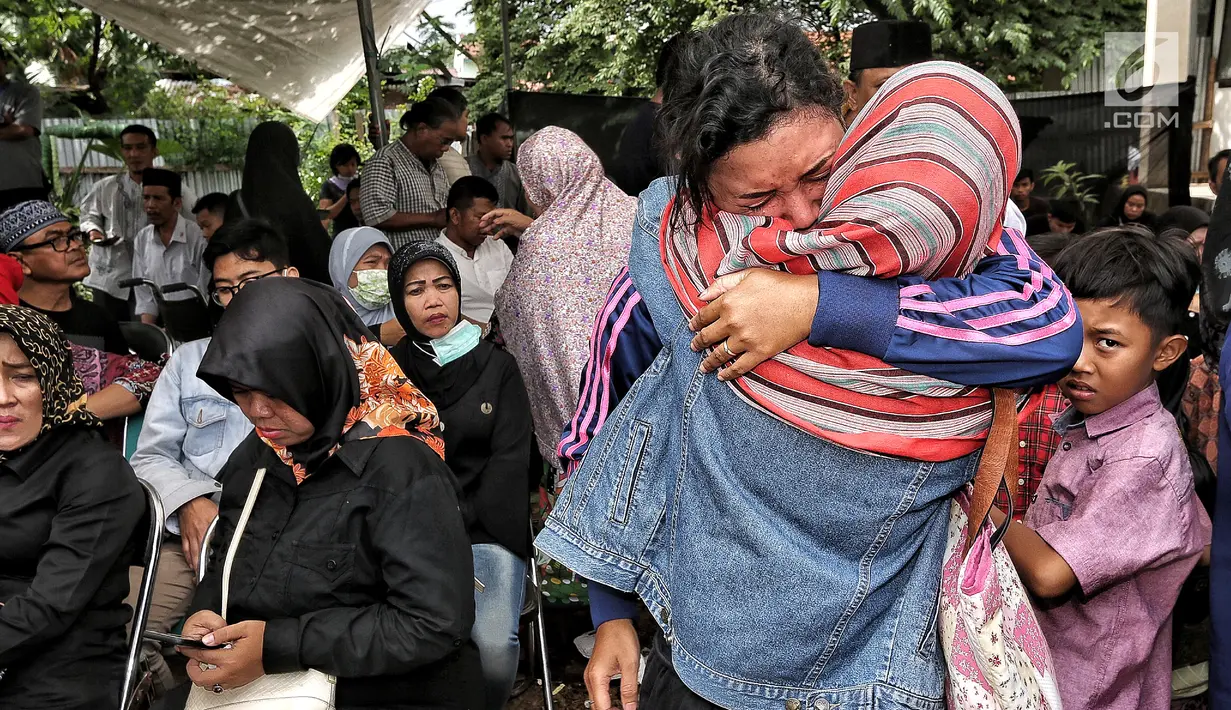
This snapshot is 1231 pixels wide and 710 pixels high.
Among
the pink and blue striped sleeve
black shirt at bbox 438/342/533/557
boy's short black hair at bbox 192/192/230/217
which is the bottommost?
black shirt at bbox 438/342/533/557

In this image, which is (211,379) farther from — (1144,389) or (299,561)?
(1144,389)

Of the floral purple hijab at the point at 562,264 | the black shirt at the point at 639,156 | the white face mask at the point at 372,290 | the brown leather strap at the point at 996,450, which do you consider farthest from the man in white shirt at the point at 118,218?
the brown leather strap at the point at 996,450

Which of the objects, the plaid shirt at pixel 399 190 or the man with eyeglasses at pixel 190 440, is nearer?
the man with eyeglasses at pixel 190 440

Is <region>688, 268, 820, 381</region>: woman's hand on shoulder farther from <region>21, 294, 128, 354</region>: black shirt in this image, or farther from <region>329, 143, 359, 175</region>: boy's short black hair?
<region>329, 143, 359, 175</region>: boy's short black hair

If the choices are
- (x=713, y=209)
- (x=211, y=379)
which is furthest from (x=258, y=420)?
(x=713, y=209)

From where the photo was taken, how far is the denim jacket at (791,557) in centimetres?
129

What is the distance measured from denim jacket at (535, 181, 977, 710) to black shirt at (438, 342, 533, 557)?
2.03m

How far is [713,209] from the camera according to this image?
4.61 ft

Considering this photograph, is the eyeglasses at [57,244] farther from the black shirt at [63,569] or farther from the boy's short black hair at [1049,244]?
the boy's short black hair at [1049,244]

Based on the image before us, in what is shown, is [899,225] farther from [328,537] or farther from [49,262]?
[49,262]

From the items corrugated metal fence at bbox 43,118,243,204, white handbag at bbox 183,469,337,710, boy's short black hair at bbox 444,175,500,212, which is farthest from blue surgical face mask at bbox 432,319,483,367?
corrugated metal fence at bbox 43,118,243,204

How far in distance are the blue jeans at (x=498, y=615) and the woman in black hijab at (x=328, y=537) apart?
1.81 feet

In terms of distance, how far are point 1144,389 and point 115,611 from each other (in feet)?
8.82

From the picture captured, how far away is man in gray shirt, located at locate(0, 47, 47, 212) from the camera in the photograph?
660 centimetres
